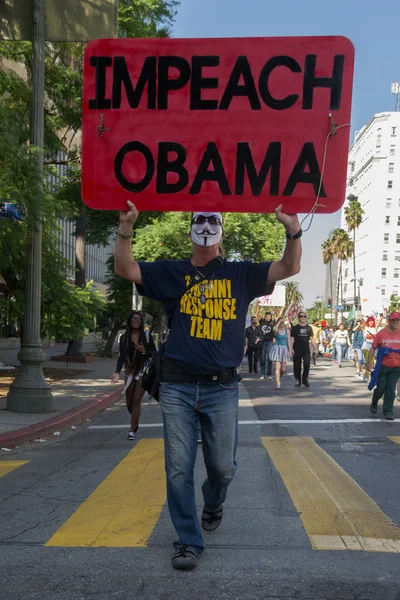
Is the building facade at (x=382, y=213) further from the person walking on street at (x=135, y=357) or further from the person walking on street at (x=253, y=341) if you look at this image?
the person walking on street at (x=135, y=357)

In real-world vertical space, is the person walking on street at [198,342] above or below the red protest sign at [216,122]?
below

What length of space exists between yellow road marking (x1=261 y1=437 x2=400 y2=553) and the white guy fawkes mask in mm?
2011

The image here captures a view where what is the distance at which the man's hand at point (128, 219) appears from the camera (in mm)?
4348

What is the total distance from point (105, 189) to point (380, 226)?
360 feet

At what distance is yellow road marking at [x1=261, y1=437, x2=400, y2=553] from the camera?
4.85m

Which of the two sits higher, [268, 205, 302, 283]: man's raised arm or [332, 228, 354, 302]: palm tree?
[332, 228, 354, 302]: palm tree

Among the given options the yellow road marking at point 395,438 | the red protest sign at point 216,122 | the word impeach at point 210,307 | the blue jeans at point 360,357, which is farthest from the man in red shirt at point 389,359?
the blue jeans at point 360,357

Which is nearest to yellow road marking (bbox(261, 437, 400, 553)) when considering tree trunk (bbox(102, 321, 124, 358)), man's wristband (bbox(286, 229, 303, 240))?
man's wristband (bbox(286, 229, 303, 240))

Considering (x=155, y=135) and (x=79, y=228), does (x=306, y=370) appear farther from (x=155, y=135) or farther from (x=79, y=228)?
(x=155, y=135)

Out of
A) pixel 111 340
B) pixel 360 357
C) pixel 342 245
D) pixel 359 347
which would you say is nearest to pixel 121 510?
pixel 360 357

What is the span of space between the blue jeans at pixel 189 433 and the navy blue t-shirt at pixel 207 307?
0.16m

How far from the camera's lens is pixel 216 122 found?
495 cm

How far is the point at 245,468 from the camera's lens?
757 centimetres

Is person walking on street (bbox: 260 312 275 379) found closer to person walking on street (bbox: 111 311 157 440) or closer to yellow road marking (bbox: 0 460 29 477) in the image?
person walking on street (bbox: 111 311 157 440)
